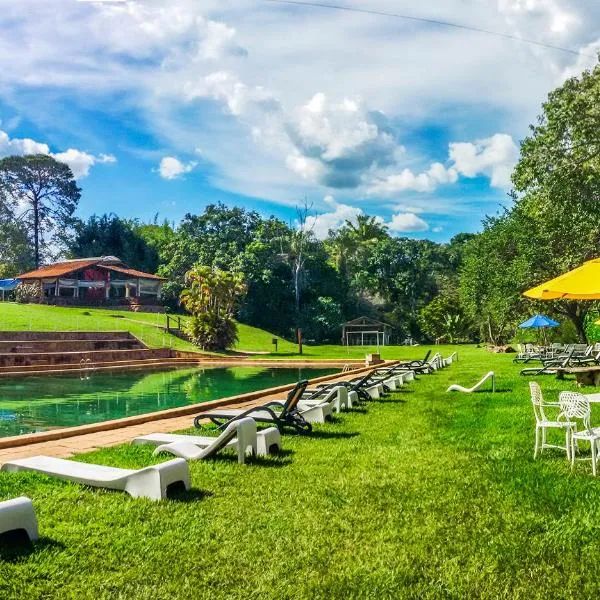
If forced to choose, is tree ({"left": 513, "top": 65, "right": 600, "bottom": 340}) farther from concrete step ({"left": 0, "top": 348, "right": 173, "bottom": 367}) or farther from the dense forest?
concrete step ({"left": 0, "top": 348, "right": 173, "bottom": 367})

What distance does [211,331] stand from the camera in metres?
35.6

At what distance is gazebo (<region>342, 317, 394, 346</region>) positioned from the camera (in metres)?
53.7

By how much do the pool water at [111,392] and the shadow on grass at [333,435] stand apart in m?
5.45

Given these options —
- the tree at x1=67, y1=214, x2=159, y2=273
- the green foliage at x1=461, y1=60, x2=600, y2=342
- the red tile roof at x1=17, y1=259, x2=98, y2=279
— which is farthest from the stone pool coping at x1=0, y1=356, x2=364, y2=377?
the tree at x1=67, y1=214, x2=159, y2=273

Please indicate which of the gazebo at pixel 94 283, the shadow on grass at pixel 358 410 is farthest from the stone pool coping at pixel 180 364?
the gazebo at pixel 94 283

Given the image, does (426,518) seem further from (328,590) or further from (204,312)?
(204,312)

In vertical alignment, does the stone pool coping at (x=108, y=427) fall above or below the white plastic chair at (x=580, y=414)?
below

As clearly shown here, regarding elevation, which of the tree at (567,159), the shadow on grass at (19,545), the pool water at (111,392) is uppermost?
the tree at (567,159)

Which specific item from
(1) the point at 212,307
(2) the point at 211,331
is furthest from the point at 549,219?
(1) the point at 212,307

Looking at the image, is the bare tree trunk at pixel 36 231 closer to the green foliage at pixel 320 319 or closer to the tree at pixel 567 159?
the green foliage at pixel 320 319

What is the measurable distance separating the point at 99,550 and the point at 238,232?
54.1 m

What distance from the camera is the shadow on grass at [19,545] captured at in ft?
11.8

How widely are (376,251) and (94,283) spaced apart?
26.8 m

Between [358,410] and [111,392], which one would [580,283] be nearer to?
[358,410]
